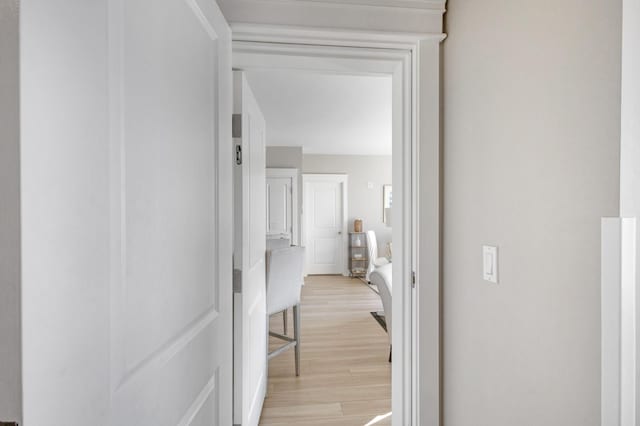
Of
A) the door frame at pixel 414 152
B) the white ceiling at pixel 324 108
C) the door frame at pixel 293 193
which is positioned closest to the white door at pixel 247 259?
the door frame at pixel 414 152

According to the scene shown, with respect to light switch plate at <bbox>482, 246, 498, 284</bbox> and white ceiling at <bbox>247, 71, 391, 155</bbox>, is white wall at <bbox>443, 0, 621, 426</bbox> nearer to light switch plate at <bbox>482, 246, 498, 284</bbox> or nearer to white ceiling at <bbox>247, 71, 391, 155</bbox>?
light switch plate at <bbox>482, 246, 498, 284</bbox>

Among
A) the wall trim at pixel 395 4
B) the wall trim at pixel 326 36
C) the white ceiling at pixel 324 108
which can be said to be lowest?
the wall trim at pixel 326 36

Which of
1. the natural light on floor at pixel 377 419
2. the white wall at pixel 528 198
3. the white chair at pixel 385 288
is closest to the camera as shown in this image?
the white wall at pixel 528 198

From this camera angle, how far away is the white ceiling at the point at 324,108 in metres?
2.90

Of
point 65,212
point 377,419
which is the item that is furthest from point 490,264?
point 377,419

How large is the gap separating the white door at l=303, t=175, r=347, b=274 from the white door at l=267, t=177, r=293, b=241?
3.03ft

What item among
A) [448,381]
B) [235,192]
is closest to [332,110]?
[235,192]

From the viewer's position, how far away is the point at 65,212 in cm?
46

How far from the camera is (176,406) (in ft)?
2.57

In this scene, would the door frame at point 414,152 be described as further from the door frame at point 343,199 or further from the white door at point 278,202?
the door frame at point 343,199

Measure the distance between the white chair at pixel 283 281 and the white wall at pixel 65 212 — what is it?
1.73 meters

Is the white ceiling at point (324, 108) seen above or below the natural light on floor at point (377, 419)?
above

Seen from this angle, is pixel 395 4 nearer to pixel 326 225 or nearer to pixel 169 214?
pixel 169 214

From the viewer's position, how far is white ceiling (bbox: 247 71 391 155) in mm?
2895
